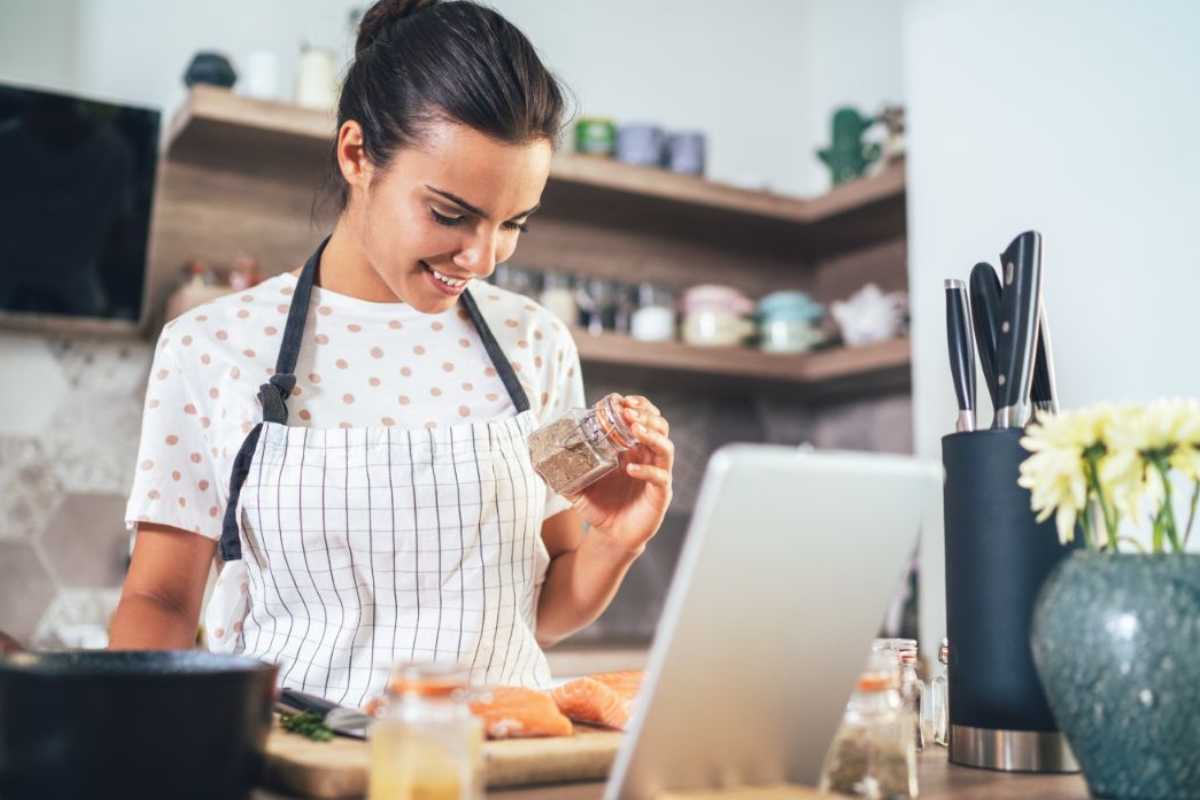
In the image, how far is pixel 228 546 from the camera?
1.32 meters

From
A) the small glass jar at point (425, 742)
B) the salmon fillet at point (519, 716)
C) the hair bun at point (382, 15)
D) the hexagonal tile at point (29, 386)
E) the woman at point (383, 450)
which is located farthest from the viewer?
the hexagonal tile at point (29, 386)

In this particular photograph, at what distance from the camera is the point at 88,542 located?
2600 millimetres

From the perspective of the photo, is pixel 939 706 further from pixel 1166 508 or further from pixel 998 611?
pixel 1166 508

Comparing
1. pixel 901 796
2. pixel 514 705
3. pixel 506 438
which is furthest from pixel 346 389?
pixel 901 796

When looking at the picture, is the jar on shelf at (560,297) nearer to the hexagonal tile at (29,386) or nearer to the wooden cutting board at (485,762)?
the hexagonal tile at (29,386)

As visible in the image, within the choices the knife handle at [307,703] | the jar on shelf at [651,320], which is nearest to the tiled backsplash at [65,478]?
the jar on shelf at [651,320]

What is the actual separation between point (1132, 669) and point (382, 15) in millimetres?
1148

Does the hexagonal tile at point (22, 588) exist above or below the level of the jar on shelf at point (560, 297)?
below

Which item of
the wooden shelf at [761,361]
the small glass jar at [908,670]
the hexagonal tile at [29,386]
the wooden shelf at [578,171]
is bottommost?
the small glass jar at [908,670]

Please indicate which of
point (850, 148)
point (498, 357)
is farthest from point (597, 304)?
point (498, 357)

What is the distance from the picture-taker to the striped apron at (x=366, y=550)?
1.31 m

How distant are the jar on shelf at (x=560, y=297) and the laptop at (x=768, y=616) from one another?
7.18ft

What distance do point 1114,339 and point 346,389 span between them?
4.72ft

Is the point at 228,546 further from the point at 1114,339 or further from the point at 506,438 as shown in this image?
the point at 1114,339
